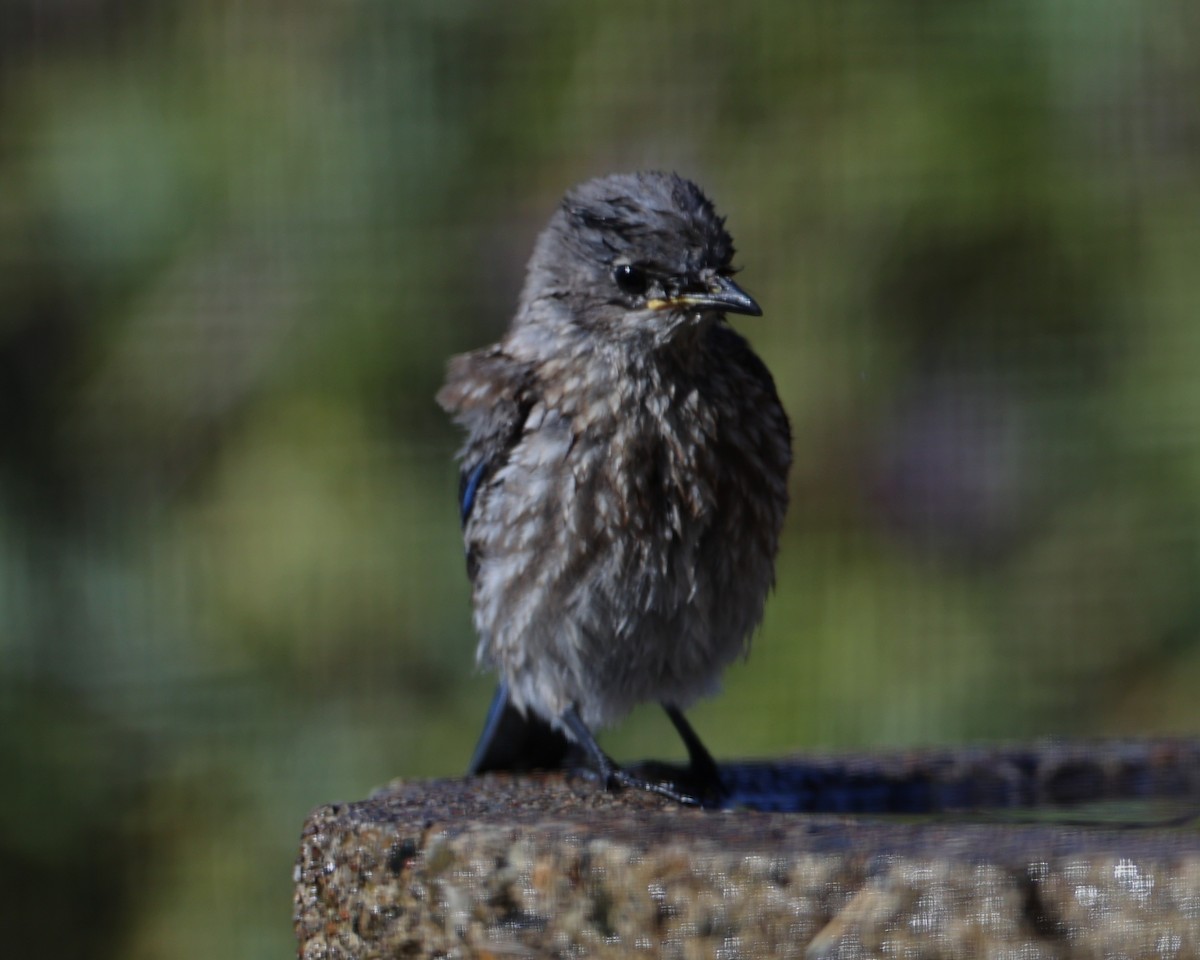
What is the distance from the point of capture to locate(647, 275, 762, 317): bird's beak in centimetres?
337

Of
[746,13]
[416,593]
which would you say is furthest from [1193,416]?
[416,593]

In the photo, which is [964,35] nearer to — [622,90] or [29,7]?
[622,90]

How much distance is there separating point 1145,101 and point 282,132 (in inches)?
107

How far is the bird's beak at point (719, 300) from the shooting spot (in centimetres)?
337

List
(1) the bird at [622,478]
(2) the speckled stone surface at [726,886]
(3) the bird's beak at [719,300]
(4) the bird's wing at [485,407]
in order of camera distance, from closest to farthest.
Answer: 1. (2) the speckled stone surface at [726,886]
2. (3) the bird's beak at [719,300]
3. (1) the bird at [622,478]
4. (4) the bird's wing at [485,407]

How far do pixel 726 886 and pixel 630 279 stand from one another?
163 centimetres

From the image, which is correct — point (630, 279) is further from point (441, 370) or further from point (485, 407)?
point (441, 370)

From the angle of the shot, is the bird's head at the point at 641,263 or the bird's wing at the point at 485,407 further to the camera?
the bird's wing at the point at 485,407

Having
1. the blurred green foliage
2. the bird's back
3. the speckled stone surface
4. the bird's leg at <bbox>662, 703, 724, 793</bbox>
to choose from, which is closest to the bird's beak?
the bird's back

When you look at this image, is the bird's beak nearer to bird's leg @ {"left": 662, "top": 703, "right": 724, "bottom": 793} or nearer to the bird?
the bird

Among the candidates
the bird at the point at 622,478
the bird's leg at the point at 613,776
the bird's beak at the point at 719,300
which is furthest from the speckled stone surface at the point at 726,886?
the bird's beak at the point at 719,300

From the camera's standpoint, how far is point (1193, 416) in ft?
18.4

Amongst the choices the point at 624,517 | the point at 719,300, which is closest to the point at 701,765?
the point at 624,517

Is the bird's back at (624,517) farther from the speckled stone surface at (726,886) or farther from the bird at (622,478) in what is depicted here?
the speckled stone surface at (726,886)
